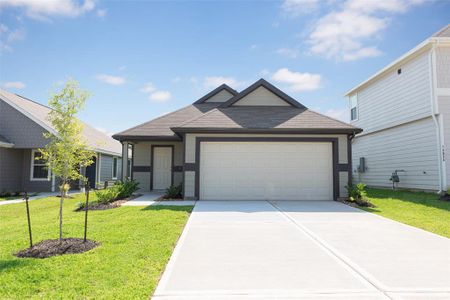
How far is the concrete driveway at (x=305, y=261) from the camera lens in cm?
346

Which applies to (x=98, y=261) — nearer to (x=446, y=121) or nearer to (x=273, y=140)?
(x=273, y=140)

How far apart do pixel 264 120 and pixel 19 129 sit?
12.4 metres

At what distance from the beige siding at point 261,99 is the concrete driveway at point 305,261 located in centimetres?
673

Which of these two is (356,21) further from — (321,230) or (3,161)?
(3,161)

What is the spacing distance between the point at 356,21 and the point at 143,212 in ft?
34.0

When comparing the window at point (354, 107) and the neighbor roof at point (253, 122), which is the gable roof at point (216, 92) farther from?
the window at point (354, 107)

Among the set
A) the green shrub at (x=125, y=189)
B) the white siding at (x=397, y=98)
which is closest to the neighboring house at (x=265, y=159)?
the green shrub at (x=125, y=189)

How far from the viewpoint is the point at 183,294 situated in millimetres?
3350

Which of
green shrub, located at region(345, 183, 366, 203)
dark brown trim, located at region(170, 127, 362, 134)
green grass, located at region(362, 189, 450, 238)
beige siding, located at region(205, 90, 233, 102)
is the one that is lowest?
green grass, located at region(362, 189, 450, 238)

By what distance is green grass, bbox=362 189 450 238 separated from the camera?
7195 mm

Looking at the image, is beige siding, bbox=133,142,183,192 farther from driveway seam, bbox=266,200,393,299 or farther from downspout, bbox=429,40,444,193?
downspout, bbox=429,40,444,193

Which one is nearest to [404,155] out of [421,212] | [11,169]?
[421,212]

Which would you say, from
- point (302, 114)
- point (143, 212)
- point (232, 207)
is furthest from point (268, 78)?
point (143, 212)

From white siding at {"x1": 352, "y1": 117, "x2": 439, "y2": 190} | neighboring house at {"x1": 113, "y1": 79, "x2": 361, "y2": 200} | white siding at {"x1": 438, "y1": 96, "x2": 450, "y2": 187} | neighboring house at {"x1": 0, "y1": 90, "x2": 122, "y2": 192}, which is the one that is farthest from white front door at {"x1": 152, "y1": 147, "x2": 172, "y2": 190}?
white siding at {"x1": 438, "y1": 96, "x2": 450, "y2": 187}
